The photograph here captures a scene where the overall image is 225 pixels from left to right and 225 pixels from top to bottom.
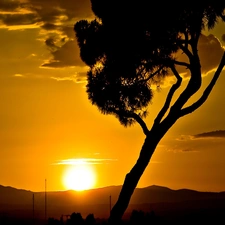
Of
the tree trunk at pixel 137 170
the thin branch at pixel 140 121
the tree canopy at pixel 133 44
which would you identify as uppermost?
the tree canopy at pixel 133 44

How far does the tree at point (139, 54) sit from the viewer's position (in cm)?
2483

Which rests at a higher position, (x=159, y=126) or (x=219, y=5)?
(x=219, y=5)

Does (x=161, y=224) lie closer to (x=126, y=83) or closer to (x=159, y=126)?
(x=159, y=126)

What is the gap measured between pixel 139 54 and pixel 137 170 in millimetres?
3551

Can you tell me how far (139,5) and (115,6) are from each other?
0.84 m

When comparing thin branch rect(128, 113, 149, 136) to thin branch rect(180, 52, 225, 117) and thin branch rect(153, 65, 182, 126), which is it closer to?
thin branch rect(153, 65, 182, 126)

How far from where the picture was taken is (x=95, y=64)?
1049 inches

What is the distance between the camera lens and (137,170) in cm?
2506

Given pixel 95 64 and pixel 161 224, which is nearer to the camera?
pixel 161 224

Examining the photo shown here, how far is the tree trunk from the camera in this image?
81.9ft

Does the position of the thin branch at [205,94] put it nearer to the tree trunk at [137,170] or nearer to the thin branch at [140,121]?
the tree trunk at [137,170]

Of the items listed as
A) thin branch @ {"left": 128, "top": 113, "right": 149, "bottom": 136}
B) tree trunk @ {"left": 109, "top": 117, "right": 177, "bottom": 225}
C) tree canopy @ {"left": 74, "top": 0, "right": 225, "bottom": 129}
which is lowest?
tree trunk @ {"left": 109, "top": 117, "right": 177, "bottom": 225}

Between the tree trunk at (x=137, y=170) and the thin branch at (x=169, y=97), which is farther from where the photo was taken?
the thin branch at (x=169, y=97)

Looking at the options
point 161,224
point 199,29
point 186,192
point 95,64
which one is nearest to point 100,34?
point 95,64
